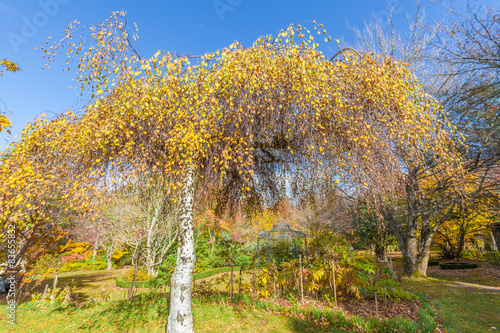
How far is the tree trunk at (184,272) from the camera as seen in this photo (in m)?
4.01

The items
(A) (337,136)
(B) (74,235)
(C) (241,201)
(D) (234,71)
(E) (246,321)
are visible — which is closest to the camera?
(D) (234,71)

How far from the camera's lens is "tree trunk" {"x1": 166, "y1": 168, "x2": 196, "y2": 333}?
158 inches

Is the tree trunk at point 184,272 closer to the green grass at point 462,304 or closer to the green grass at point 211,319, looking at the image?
the green grass at point 211,319

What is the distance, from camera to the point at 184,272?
4.23 m

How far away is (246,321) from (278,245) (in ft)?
44.6

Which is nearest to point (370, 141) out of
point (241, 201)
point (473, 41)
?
point (241, 201)

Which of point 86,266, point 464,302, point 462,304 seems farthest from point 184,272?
point 86,266

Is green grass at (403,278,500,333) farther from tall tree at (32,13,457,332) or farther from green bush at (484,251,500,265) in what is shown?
green bush at (484,251,500,265)

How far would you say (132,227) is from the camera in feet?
43.5

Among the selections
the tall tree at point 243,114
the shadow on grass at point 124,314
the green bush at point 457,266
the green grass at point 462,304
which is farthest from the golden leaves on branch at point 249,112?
the green bush at point 457,266

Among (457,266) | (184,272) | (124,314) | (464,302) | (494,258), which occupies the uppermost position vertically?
(184,272)

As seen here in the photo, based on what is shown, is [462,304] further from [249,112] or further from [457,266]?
[457,266]

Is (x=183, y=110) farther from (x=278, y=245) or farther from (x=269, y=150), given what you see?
(x=278, y=245)

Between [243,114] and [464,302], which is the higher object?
[243,114]
